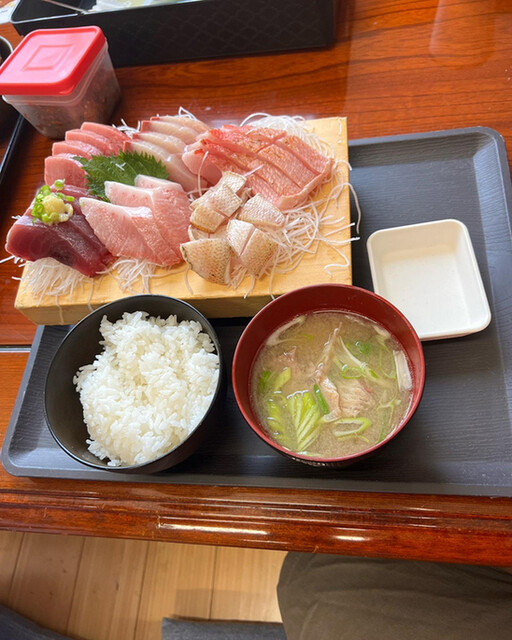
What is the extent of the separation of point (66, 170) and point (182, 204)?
0.41m

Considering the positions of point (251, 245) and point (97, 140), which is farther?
point (97, 140)

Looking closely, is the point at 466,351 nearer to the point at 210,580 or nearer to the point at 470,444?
the point at 470,444

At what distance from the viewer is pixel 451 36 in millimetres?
1864

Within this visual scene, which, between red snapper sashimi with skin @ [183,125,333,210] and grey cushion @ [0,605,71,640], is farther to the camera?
grey cushion @ [0,605,71,640]

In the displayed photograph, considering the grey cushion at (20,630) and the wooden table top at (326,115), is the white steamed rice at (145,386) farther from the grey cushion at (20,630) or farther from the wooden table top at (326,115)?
the grey cushion at (20,630)

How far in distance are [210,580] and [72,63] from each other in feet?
6.27

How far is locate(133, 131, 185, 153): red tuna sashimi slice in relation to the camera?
159 cm

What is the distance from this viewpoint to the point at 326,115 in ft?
6.01

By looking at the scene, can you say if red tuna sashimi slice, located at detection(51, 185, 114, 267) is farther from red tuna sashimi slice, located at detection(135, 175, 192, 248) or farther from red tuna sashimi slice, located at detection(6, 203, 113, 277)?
red tuna sashimi slice, located at detection(135, 175, 192, 248)

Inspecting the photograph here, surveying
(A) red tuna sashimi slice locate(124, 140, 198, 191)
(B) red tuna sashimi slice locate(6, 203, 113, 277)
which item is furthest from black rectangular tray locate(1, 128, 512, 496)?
(A) red tuna sashimi slice locate(124, 140, 198, 191)

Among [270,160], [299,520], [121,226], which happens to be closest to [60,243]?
[121,226]

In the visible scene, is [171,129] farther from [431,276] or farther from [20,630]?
[20,630]

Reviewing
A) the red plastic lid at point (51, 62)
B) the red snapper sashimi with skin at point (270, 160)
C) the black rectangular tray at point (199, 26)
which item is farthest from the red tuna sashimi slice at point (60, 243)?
the black rectangular tray at point (199, 26)

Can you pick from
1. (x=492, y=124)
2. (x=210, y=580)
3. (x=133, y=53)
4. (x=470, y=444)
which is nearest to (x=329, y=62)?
(x=492, y=124)
